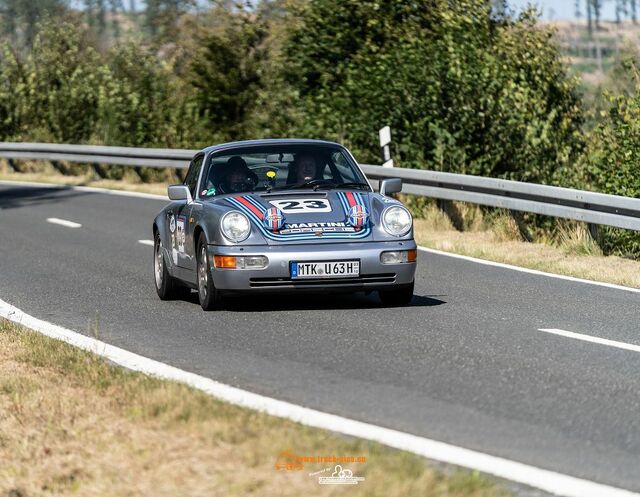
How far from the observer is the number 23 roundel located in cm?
1043

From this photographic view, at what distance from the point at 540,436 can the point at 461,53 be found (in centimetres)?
1603

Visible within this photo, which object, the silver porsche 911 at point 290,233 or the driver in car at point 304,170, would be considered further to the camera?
the driver in car at point 304,170

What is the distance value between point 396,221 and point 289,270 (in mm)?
958

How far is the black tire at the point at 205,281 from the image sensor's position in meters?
10.4

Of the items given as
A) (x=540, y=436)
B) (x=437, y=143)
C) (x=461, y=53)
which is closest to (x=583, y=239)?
(x=437, y=143)

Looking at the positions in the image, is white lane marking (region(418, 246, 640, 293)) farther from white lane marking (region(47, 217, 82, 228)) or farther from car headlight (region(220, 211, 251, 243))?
white lane marking (region(47, 217, 82, 228))

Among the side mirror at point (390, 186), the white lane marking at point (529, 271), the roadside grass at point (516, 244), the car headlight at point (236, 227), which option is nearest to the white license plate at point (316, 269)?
the car headlight at point (236, 227)

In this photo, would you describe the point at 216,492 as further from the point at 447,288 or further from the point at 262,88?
the point at 262,88

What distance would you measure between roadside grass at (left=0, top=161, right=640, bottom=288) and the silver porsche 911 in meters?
3.04

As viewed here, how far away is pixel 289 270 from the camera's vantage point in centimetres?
1017

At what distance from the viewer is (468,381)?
7328 millimetres

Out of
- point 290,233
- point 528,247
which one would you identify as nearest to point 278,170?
point 290,233

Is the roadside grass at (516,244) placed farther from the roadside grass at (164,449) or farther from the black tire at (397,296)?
the roadside grass at (164,449)

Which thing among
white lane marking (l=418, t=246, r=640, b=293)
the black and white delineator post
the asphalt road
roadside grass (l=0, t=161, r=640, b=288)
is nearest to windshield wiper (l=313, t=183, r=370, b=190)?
the asphalt road
